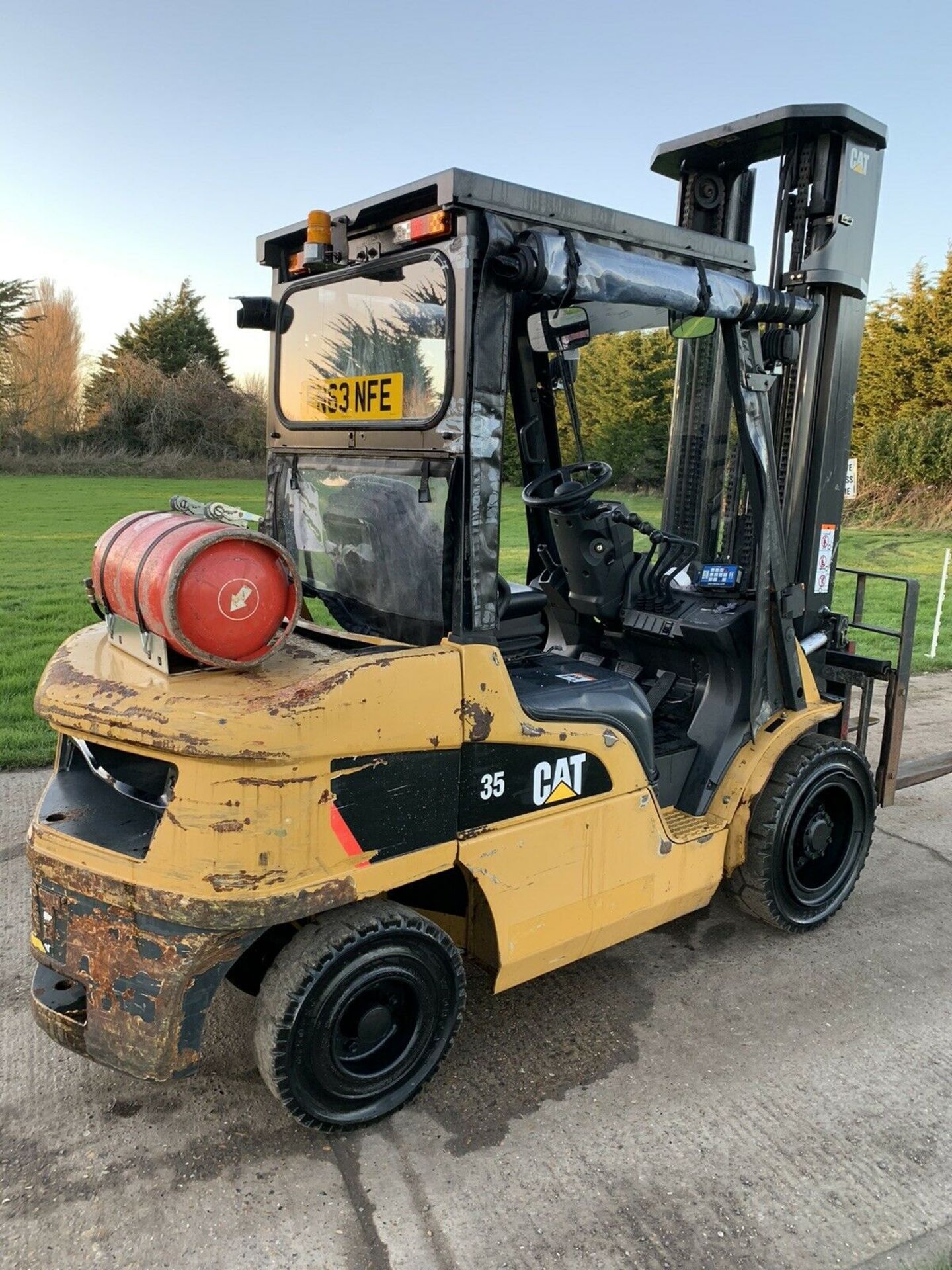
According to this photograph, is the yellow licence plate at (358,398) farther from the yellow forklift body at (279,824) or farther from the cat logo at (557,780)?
the cat logo at (557,780)

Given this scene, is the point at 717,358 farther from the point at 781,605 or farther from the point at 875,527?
the point at 875,527

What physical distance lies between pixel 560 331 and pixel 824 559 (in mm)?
1709

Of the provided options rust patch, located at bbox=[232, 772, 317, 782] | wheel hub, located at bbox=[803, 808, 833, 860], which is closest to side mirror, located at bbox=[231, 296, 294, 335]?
rust patch, located at bbox=[232, 772, 317, 782]

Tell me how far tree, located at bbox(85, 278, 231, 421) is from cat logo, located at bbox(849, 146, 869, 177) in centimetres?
4264

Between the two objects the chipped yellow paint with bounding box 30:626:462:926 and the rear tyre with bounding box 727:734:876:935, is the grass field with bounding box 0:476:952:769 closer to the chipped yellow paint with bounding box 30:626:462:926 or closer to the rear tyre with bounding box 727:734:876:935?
the chipped yellow paint with bounding box 30:626:462:926

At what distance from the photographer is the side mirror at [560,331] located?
358 cm

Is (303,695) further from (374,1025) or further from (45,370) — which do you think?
(45,370)

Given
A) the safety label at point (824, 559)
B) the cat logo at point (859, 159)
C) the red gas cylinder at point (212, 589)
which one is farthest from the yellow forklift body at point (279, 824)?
the cat logo at point (859, 159)

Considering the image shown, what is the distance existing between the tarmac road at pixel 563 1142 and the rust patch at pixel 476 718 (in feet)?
4.03

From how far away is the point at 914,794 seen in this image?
20.0 feet

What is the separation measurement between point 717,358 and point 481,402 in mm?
2315

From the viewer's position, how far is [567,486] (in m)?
3.77

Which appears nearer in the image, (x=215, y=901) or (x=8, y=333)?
(x=215, y=901)

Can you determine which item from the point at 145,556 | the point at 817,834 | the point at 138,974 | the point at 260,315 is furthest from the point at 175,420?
the point at 138,974
